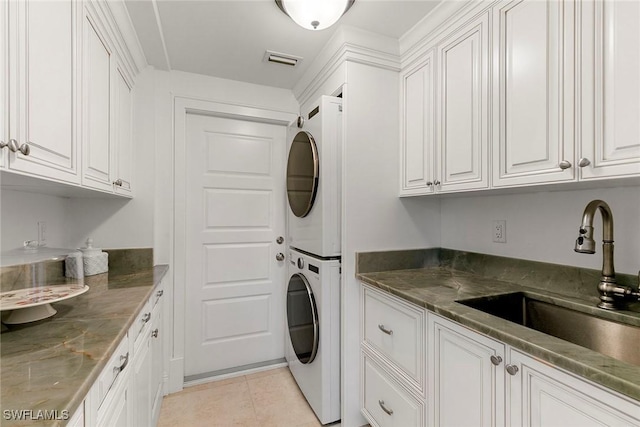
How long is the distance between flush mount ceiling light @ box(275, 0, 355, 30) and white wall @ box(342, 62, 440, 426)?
1.00ft

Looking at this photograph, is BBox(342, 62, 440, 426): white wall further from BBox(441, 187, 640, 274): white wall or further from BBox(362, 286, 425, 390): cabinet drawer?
BBox(441, 187, 640, 274): white wall

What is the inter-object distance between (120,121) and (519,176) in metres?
2.10

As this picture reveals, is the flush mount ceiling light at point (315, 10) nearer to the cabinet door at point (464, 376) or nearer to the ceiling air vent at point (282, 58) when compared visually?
the ceiling air vent at point (282, 58)

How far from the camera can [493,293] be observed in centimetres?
129

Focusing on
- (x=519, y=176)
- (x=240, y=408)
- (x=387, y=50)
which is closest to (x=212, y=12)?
(x=387, y=50)

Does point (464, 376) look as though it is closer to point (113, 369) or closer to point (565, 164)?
point (565, 164)

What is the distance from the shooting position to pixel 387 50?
1.74 metres

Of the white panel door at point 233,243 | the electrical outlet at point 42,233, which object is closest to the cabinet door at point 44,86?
the electrical outlet at point 42,233

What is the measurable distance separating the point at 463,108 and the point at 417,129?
304 millimetres

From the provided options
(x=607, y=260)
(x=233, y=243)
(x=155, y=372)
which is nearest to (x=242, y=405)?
(x=155, y=372)

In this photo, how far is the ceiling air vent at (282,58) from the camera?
193cm

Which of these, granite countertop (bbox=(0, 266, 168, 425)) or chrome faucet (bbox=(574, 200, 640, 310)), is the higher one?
chrome faucet (bbox=(574, 200, 640, 310))

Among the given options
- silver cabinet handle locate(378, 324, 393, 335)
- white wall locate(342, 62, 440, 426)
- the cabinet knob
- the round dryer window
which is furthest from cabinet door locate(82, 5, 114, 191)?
the cabinet knob

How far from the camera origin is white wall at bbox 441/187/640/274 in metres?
1.11
